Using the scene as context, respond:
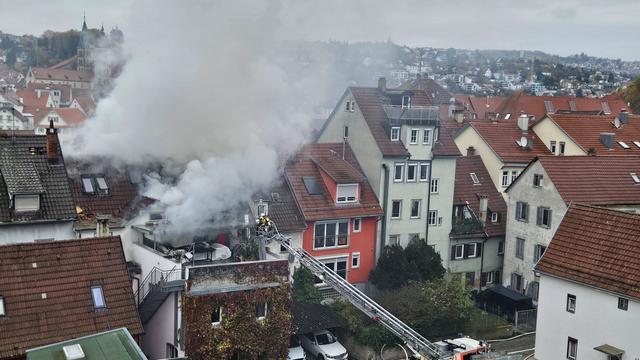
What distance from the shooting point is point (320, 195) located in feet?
127

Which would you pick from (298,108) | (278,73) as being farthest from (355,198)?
(278,73)

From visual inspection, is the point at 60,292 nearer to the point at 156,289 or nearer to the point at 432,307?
the point at 156,289

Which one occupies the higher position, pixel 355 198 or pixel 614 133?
pixel 614 133

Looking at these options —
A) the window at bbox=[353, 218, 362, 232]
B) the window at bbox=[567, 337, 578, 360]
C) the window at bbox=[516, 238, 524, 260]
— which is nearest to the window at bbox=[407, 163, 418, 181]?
the window at bbox=[353, 218, 362, 232]

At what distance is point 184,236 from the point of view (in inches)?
1183

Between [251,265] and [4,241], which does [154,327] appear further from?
[4,241]

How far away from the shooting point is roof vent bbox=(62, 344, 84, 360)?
62.9ft

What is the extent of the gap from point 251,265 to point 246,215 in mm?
6371

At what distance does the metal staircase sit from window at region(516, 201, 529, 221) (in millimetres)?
22993

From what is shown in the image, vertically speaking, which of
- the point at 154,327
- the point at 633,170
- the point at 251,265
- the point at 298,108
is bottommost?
the point at 154,327

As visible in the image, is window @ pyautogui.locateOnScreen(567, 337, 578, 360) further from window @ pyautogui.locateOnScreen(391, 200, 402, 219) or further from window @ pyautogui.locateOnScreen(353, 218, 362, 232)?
window @ pyautogui.locateOnScreen(391, 200, 402, 219)

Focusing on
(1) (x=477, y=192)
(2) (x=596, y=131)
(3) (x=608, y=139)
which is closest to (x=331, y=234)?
(1) (x=477, y=192)

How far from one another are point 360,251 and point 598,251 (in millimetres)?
14223

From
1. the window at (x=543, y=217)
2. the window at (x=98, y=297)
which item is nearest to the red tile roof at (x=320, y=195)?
the window at (x=543, y=217)
